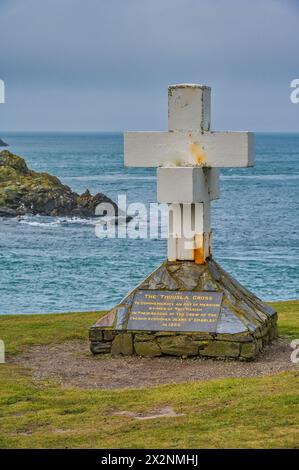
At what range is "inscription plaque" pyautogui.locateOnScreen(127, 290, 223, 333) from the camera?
45.0 ft

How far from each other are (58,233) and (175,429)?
48.1 m

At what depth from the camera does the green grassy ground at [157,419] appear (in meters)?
9.58

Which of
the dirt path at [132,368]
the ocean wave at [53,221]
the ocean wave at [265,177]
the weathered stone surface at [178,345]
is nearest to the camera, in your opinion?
the dirt path at [132,368]

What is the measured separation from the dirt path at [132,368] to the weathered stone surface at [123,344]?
0.37ft

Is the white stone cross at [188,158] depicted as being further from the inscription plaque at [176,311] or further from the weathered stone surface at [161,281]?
the inscription plaque at [176,311]

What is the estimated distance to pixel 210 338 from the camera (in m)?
13.5

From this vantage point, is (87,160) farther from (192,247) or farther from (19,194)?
(192,247)

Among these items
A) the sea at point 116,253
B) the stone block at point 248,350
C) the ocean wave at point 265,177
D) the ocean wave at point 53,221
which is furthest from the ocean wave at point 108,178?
the stone block at point 248,350

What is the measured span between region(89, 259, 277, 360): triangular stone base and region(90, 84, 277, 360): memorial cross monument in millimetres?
12

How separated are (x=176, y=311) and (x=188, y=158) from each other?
6.37ft

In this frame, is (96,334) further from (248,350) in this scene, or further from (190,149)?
(190,149)

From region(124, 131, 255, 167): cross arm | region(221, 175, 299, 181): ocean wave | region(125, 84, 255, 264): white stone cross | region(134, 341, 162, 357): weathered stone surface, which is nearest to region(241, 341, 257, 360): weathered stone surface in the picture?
region(134, 341, 162, 357): weathered stone surface

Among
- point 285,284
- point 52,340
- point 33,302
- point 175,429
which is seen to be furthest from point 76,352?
point 285,284

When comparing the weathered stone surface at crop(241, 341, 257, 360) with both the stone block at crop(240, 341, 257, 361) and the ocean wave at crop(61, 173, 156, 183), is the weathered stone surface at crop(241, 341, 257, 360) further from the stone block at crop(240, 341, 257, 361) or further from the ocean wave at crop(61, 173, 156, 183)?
the ocean wave at crop(61, 173, 156, 183)
